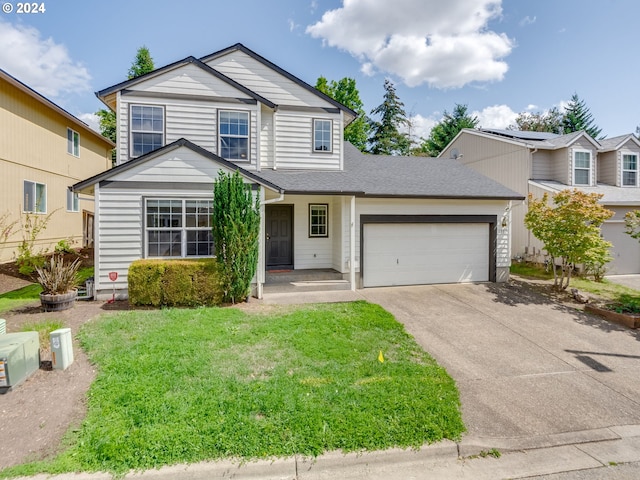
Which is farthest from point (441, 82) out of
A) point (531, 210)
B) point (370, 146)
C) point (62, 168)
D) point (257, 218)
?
point (62, 168)

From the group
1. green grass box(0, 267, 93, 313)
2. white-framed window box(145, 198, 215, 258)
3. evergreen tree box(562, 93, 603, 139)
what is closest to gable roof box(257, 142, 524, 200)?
white-framed window box(145, 198, 215, 258)

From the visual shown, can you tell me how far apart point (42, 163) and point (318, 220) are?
493 inches

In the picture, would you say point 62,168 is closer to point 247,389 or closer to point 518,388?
point 247,389

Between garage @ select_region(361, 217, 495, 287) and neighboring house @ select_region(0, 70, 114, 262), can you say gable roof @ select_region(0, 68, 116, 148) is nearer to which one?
neighboring house @ select_region(0, 70, 114, 262)

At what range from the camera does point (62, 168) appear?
15.6 m

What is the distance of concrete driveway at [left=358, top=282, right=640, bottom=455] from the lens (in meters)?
3.68

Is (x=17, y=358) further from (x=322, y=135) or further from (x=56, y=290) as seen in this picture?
(x=322, y=135)

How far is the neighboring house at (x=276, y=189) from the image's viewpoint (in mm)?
8484

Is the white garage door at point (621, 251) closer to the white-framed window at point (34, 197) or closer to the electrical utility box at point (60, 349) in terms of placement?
the electrical utility box at point (60, 349)

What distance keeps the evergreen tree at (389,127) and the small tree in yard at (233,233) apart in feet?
A: 85.7

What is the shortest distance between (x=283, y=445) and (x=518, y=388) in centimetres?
339

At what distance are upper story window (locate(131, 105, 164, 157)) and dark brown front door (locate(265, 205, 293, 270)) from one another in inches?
158

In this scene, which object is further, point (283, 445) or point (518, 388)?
point (518, 388)

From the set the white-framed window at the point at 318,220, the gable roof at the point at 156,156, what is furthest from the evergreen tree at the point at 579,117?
the gable roof at the point at 156,156
